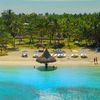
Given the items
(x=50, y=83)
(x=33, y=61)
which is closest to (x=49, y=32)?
(x=33, y=61)

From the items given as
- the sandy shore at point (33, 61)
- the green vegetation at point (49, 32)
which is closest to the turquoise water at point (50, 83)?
the sandy shore at point (33, 61)

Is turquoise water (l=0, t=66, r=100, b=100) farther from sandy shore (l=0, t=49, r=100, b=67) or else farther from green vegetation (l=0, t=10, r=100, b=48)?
green vegetation (l=0, t=10, r=100, b=48)

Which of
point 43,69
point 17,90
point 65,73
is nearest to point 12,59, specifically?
point 43,69

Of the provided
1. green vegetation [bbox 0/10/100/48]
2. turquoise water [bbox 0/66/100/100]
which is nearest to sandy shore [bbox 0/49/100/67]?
turquoise water [bbox 0/66/100/100]

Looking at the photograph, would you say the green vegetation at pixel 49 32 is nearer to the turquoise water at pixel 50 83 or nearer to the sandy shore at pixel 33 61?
the sandy shore at pixel 33 61

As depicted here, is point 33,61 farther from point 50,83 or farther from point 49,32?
point 49,32
